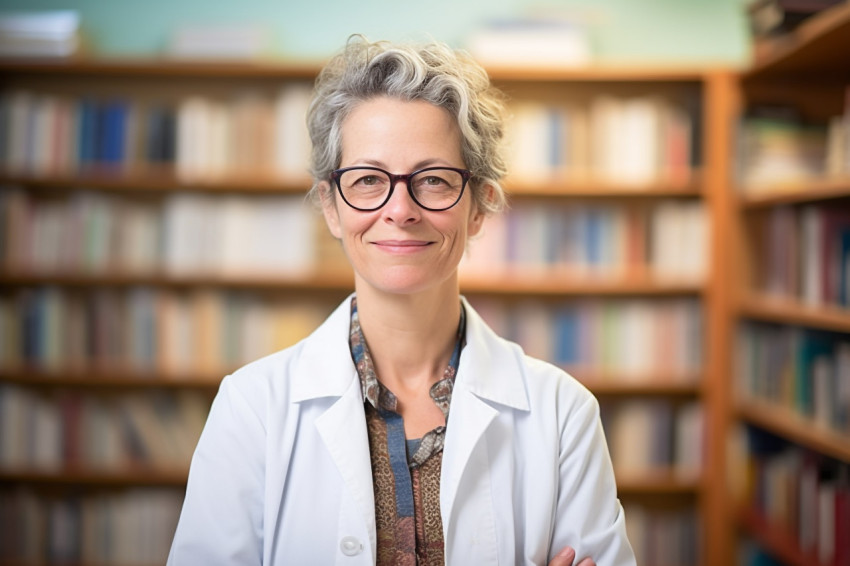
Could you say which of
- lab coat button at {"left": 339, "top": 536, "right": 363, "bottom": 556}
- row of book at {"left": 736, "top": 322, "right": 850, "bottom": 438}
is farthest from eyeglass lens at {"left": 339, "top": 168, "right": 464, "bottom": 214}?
row of book at {"left": 736, "top": 322, "right": 850, "bottom": 438}

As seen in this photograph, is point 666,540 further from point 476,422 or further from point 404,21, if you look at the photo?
point 404,21

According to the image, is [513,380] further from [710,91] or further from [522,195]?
[710,91]

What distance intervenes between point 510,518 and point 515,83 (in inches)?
102

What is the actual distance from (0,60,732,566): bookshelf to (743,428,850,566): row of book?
154mm

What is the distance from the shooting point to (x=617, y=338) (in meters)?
3.39

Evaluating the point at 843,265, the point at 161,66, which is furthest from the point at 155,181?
the point at 843,265

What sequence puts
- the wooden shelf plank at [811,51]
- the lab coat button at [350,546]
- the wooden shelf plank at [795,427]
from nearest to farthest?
1. the lab coat button at [350,546]
2. the wooden shelf plank at [811,51]
3. the wooden shelf plank at [795,427]

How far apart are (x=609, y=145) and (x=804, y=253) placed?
0.91 metres

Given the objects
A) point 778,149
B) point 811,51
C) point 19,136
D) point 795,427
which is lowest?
point 795,427

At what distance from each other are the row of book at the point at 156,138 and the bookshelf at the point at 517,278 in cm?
2

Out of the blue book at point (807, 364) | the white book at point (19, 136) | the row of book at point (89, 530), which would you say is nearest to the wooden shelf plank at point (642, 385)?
the blue book at point (807, 364)

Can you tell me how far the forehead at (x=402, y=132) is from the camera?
123 centimetres

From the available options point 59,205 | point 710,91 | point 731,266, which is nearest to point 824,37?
point 710,91

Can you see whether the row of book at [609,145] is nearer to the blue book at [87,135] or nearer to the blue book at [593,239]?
the blue book at [593,239]
